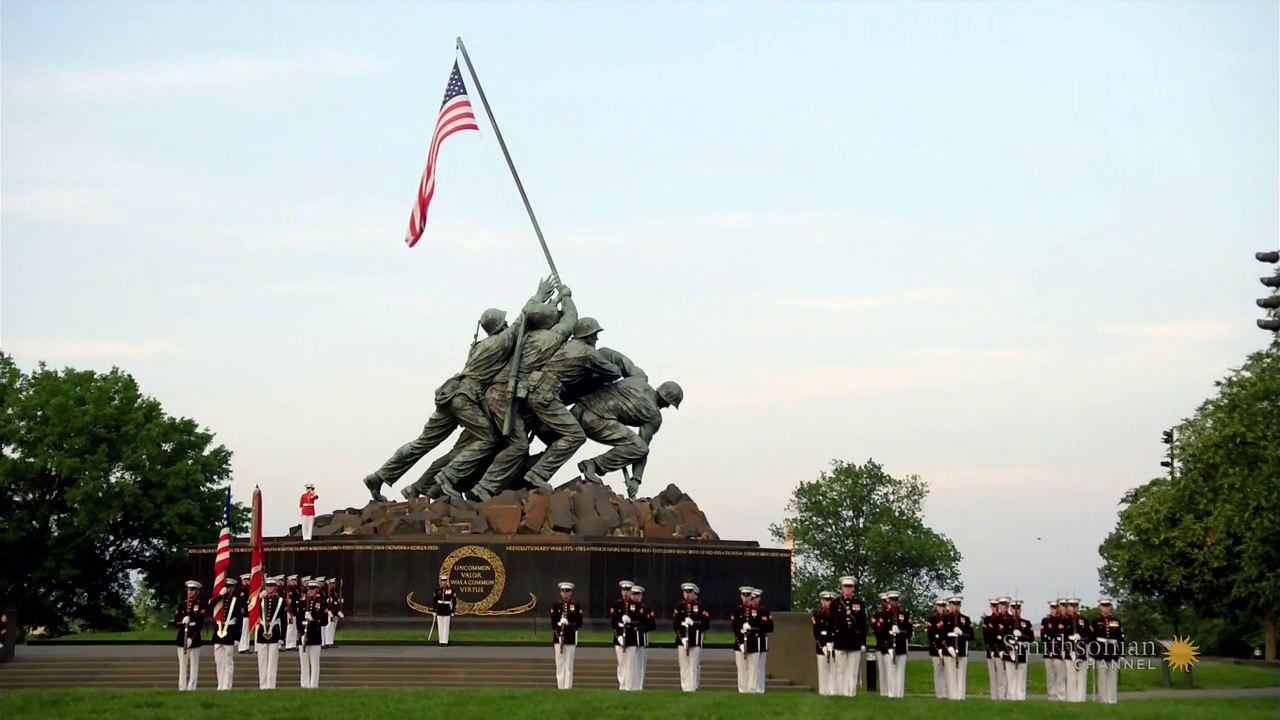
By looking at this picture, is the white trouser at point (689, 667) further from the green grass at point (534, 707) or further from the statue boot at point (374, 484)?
the statue boot at point (374, 484)

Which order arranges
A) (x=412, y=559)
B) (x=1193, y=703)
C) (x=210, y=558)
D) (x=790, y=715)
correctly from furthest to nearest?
1. (x=210, y=558)
2. (x=412, y=559)
3. (x=1193, y=703)
4. (x=790, y=715)

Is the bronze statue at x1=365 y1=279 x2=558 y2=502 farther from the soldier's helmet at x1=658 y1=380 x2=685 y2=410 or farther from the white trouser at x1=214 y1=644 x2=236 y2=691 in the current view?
the white trouser at x1=214 y1=644 x2=236 y2=691

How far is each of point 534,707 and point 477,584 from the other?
1372 centimetres

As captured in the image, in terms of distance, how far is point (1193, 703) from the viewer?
25.2 meters

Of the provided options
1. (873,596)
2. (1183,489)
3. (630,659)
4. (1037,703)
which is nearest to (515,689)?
(630,659)

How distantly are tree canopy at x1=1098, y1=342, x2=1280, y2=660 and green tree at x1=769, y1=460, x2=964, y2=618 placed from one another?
72.9 feet

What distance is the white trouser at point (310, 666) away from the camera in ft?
87.5

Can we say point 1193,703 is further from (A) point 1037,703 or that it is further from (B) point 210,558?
(B) point 210,558

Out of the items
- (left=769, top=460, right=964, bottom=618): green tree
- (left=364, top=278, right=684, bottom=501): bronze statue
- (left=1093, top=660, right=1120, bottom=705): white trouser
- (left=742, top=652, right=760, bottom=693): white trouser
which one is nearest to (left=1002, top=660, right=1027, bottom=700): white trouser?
(left=1093, top=660, right=1120, bottom=705): white trouser

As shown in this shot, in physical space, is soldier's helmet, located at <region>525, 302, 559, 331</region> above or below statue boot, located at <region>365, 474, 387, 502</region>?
above

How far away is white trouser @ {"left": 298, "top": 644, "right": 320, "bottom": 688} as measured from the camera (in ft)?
87.5

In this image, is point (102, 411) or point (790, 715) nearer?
point (790, 715)

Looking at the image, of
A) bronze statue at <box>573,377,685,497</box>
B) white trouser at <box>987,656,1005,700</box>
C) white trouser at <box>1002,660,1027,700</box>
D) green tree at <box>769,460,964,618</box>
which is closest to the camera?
white trouser at <box>1002,660,1027,700</box>

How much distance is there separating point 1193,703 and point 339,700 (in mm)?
12458
